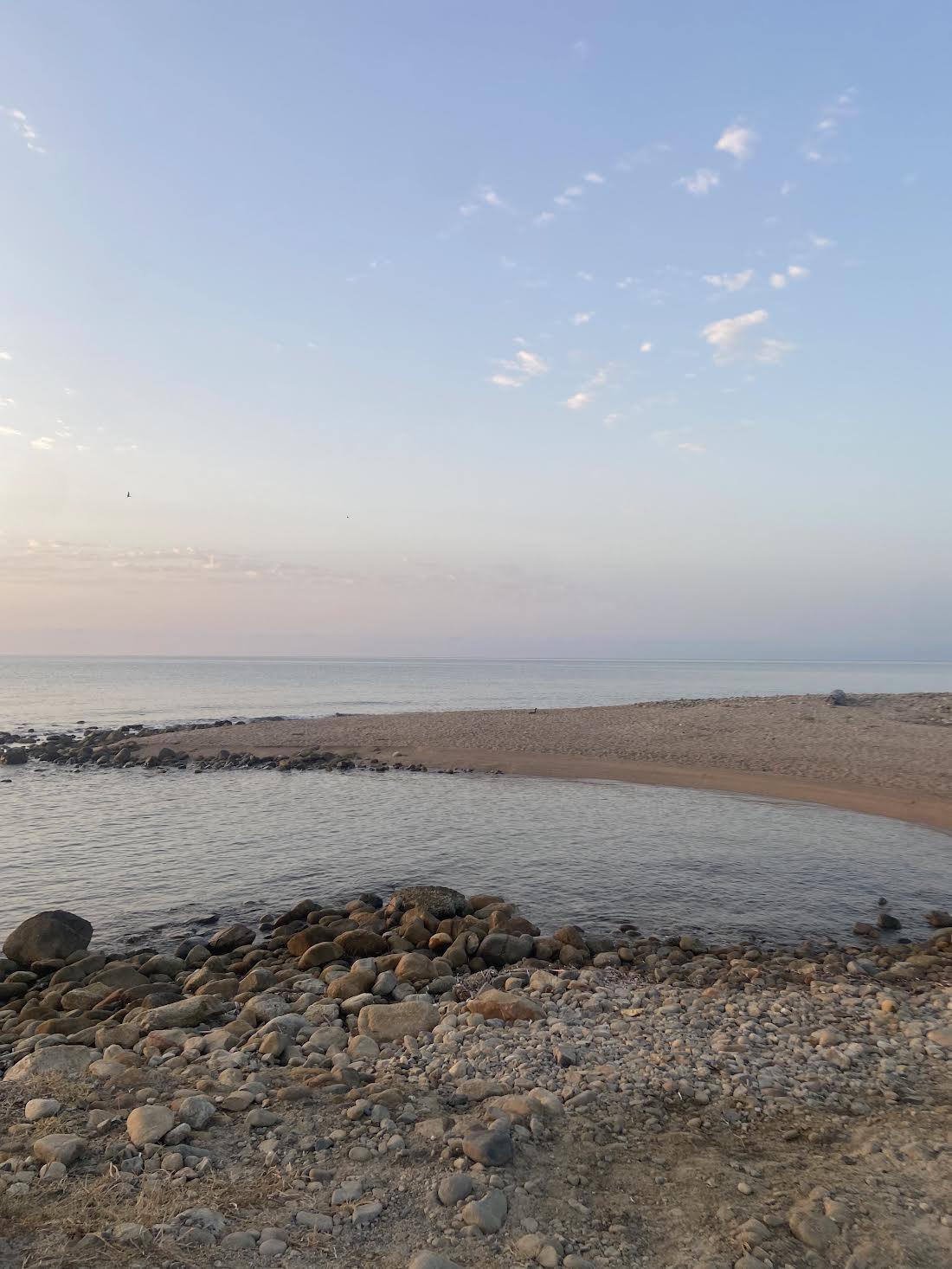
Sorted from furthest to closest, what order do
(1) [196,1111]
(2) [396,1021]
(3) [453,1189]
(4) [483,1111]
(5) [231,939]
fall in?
(5) [231,939] < (2) [396,1021] < (4) [483,1111] < (1) [196,1111] < (3) [453,1189]

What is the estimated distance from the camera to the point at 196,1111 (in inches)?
241

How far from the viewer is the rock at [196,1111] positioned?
238 inches

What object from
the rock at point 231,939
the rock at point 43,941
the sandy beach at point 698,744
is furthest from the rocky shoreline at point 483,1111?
the sandy beach at point 698,744

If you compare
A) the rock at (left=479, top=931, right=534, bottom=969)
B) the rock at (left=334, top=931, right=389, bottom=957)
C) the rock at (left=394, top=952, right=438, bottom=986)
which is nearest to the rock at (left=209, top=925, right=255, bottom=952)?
the rock at (left=334, top=931, right=389, bottom=957)

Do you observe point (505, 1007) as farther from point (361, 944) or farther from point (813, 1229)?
point (813, 1229)

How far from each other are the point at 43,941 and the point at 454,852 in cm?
911

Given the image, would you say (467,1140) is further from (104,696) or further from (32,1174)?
(104,696)

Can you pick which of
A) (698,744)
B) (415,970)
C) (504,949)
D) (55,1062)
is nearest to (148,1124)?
(55,1062)

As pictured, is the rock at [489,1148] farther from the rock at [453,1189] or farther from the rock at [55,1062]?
the rock at [55,1062]

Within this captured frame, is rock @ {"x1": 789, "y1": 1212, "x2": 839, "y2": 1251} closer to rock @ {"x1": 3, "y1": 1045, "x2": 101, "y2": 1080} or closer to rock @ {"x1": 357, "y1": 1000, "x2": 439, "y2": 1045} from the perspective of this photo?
rock @ {"x1": 357, "y1": 1000, "x2": 439, "y2": 1045}

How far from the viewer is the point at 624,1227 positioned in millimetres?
4945

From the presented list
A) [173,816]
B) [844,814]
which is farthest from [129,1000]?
[844,814]

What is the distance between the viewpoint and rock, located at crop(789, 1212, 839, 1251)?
4.78 m

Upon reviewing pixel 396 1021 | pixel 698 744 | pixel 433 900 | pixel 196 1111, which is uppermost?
pixel 698 744
